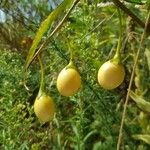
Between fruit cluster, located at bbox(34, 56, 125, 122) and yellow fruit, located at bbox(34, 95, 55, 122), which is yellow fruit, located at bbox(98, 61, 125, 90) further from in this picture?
yellow fruit, located at bbox(34, 95, 55, 122)

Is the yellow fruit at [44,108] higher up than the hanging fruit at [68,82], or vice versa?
the hanging fruit at [68,82]

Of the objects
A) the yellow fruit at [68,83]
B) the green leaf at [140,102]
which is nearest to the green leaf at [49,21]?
the yellow fruit at [68,83]

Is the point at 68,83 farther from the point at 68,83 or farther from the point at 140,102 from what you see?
the point at 140,102

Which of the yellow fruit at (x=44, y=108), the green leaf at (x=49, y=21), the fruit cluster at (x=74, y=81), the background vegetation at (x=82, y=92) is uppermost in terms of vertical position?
the green leaf at (x=49, y=21)

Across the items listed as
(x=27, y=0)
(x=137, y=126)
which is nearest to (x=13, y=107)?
(x=137, y=126)

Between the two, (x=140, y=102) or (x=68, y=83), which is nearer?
(x=68, y=83)

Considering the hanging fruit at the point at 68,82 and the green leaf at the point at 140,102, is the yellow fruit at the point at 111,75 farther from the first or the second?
the green leaf at the point at 140,102

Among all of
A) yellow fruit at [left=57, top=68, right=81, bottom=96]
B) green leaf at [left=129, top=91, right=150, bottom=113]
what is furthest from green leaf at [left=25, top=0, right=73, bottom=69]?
green leaf at [left=129, top=91, right=150, bottom=113]

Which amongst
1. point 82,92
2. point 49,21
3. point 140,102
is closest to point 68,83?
point 49,21
